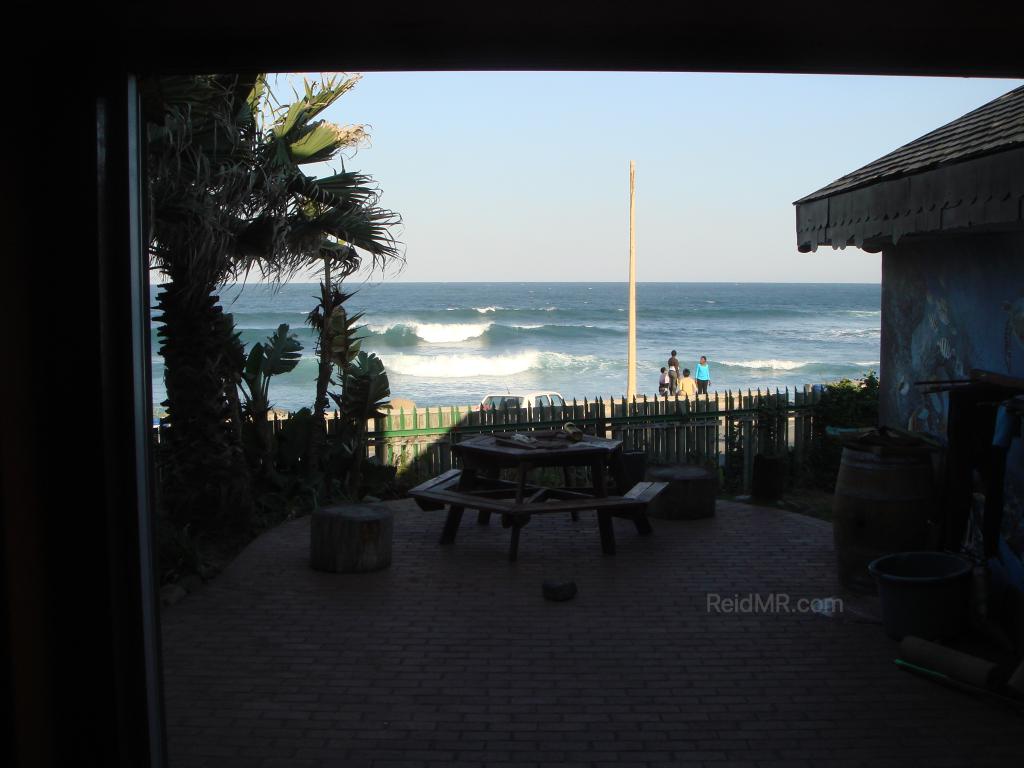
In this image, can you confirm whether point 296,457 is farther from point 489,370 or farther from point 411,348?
point 411,348

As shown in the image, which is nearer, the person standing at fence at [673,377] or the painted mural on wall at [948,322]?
the painted mural on wall at [948,322]

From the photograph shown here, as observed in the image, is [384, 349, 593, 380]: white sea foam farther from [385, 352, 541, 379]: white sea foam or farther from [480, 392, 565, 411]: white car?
[480, 392, 565, 411]: white car

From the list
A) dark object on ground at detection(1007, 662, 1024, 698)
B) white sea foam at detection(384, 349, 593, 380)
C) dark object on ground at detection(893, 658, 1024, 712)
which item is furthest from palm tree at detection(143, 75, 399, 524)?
white sea foam at detection(384, 349, 593, 380)

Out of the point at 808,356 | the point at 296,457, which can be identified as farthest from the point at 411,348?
the point at 296,457

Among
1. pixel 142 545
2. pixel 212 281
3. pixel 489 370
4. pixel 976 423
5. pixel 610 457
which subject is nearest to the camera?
pixel 142 545

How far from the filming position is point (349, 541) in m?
7.70

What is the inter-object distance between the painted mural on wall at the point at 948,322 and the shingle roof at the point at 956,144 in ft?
2.26

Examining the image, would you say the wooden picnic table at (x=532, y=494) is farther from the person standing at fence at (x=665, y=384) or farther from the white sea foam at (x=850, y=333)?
the white sea foam at (x=850, y=333)

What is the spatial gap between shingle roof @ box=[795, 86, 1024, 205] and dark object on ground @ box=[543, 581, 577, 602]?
3.55 meters

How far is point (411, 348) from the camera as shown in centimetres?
4888

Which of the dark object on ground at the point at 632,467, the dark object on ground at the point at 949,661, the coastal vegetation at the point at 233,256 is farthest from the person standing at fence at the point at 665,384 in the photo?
the dark object on ground at the point at 949,661

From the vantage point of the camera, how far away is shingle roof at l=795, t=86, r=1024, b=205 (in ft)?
17.6

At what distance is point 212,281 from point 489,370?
34.9 m

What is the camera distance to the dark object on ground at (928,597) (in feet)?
19.0
